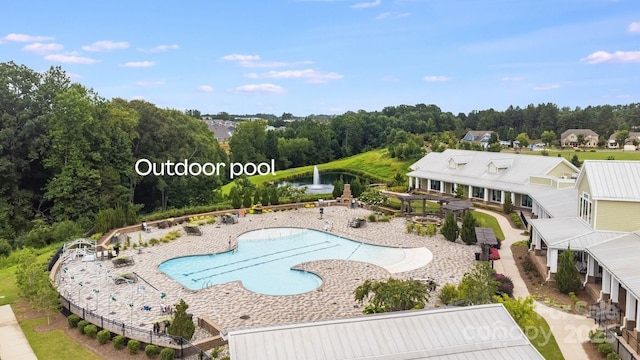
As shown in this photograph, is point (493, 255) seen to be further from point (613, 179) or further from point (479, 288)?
point (479, 288)

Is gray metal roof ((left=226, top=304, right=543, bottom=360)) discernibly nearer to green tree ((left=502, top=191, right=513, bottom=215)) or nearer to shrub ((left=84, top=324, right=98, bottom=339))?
shrub ((left=84, top=324, right=98, bottom=339))

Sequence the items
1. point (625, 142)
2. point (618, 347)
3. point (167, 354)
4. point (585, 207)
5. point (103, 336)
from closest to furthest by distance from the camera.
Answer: point (618, 347)
point (167, 354)
point (103, 336)
point (585, 207)
point (625, 142)

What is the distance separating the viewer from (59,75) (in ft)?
133

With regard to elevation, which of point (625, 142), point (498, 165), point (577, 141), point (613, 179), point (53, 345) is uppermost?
point (577, 141)

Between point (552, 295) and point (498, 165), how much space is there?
24.8m

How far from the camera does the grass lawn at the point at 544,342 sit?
1482 cm

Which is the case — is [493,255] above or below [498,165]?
below

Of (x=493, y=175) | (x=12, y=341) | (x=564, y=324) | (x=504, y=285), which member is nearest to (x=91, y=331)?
(x=12, y=341)

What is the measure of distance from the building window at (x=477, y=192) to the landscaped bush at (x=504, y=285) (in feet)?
75.0

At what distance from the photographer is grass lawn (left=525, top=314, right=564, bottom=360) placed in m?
14.8

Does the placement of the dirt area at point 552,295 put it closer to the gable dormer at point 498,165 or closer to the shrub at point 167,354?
the shrub at point 167,354

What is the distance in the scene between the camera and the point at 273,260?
2734 cm

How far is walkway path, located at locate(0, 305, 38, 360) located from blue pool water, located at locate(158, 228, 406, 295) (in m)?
7.08

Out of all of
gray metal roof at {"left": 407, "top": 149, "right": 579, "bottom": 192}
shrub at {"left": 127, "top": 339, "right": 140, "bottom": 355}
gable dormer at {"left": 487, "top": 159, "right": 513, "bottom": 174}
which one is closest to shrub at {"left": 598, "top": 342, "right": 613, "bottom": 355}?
shrub at {"left": 127, "top": 339, "right": 140, "bottom": 355}
